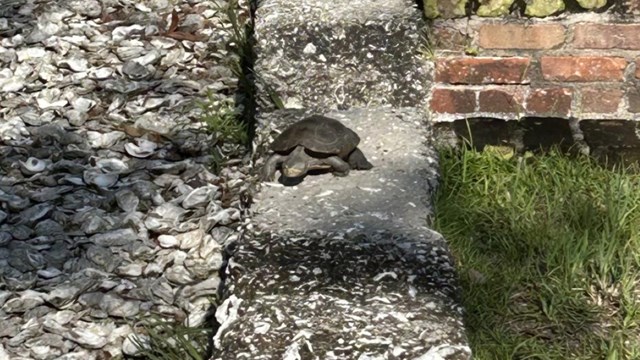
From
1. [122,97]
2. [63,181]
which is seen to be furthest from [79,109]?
[63,181]

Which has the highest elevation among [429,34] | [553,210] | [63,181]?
[429,34]

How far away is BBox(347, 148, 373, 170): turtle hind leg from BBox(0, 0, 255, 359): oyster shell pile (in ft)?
1.71

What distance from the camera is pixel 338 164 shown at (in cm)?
278

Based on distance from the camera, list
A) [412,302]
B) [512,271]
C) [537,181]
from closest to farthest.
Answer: [412,302]
[512,271]
[537,181]

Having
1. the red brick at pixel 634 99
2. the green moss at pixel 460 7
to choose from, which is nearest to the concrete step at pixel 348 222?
the green moss at pixel 460 7

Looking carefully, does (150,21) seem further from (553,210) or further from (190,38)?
(553,210)

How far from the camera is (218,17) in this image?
4582mm

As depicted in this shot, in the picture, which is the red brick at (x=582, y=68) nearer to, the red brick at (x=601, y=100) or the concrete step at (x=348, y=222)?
the red brick at (x=601, y=100)

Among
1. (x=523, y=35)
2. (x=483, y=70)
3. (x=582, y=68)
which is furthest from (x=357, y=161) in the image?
(x=582, y=68)

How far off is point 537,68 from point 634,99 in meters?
0.30

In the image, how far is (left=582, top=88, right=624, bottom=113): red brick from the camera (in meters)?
3.18

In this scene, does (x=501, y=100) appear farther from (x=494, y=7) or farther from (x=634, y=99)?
(x=634, y=99)

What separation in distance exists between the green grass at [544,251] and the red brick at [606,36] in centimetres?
33

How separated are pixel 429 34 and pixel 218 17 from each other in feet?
5.27
